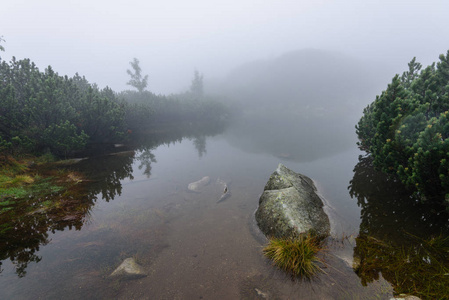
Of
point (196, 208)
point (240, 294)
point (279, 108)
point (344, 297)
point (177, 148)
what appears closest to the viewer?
point (344, 297)

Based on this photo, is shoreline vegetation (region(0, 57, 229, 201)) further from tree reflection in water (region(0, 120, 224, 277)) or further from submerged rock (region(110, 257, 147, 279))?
submerged rock (region(110, 257, 147, 279))

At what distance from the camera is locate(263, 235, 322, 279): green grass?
251 inches

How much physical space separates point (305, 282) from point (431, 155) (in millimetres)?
7332

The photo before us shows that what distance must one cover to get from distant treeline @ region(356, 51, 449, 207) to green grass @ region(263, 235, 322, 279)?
5783 mm

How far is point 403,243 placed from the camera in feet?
24.2

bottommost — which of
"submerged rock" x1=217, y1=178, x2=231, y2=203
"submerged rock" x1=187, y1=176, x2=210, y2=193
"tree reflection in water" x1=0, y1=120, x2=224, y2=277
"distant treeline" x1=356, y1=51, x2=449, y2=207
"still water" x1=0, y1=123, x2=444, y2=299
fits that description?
"submerged rock" x1=217, y1=178, x2=231, y2=203

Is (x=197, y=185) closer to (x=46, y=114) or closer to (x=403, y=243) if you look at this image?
(x=403, y=243)

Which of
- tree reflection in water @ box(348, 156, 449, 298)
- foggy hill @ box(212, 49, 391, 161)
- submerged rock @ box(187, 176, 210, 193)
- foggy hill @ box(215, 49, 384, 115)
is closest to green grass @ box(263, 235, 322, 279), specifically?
tree reflection in water @ box(348, 156, 449, 298)

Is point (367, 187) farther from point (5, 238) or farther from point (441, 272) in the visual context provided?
point (5, 238)

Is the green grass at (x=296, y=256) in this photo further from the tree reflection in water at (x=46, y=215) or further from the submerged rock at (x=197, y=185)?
the tree reflection in water at (x=46, y=215)

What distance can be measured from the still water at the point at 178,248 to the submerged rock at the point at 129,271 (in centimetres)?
22

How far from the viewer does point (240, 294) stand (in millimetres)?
5859

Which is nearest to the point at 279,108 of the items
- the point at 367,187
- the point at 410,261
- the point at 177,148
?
the point at 177,148

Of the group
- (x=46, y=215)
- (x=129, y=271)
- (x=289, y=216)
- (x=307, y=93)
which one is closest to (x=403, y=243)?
(x=289, y=216)
